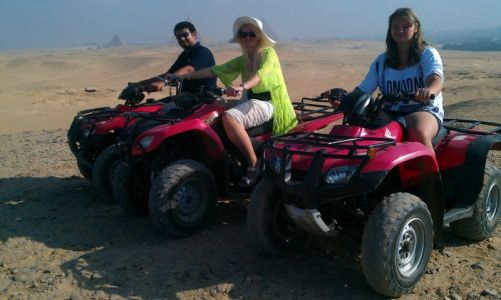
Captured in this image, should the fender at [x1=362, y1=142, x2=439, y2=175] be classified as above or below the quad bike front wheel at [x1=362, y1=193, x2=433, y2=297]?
above

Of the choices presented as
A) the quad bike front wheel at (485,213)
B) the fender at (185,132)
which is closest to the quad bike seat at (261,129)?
the fender at (185,132)

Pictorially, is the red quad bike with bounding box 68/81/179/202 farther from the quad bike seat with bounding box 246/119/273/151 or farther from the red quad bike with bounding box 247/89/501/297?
the red quad bike with bounding box 247/89/501/297

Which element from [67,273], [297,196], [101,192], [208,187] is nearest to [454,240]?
[297,196]

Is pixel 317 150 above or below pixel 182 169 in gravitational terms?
above

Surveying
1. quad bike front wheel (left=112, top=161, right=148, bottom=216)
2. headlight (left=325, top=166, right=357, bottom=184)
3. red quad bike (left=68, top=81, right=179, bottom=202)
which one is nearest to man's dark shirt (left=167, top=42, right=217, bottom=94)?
red quad bike (left=68, top=81, right=179, bottom=202)

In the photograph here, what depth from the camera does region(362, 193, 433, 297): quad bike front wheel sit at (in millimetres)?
3428

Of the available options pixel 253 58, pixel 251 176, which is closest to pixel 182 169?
pixel 251 176

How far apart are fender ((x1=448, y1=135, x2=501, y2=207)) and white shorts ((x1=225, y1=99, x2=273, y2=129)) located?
6.46ft

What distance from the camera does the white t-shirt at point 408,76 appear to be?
445 centimetres

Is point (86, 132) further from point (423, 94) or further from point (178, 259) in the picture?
point (423, 94)

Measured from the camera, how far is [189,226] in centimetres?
500

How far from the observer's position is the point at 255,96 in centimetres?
548

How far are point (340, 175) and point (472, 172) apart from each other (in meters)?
1.41

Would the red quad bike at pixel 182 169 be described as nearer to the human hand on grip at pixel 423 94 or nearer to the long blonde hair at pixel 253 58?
the long blonde hair at pixel 253 58
